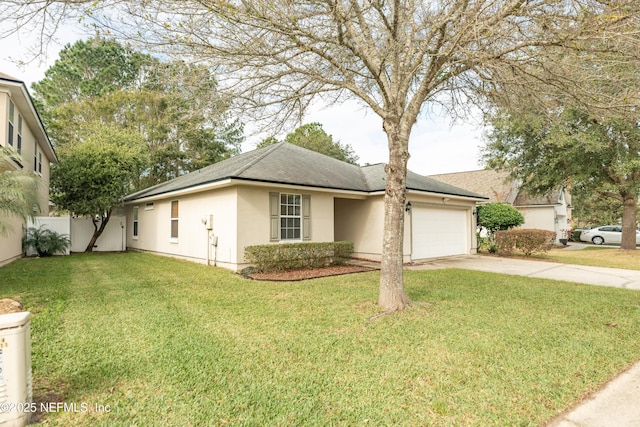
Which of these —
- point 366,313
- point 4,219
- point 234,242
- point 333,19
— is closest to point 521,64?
point 333,19

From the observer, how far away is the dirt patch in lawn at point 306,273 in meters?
8.48

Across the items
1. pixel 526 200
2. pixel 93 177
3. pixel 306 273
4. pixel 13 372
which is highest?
pixel 93 177

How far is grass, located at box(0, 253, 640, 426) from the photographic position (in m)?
2.69

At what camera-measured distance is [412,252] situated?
12.6 m

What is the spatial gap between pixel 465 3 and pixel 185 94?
4.77m

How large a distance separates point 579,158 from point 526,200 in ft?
32.0

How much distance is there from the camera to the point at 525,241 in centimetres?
1394

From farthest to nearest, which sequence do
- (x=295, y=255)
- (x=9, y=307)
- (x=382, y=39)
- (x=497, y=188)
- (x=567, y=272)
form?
(x=497, y=188) < (x=567, y=272) < (x=295, y=255) < (x=382, y=39) < (x=9, y=307)

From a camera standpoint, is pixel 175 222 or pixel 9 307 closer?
pixel 9 307

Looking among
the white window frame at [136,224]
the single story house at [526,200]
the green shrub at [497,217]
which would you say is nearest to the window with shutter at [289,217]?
the white window frame at [136,224]

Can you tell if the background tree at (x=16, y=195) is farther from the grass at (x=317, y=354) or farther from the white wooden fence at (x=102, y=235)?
the white wooden fence at (x=102, y=235)

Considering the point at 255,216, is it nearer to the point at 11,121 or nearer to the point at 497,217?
the point at 11,121

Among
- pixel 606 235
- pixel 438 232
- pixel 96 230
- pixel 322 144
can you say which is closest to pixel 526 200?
pixel 606 235

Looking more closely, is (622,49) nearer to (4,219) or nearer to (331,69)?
(331,69)
